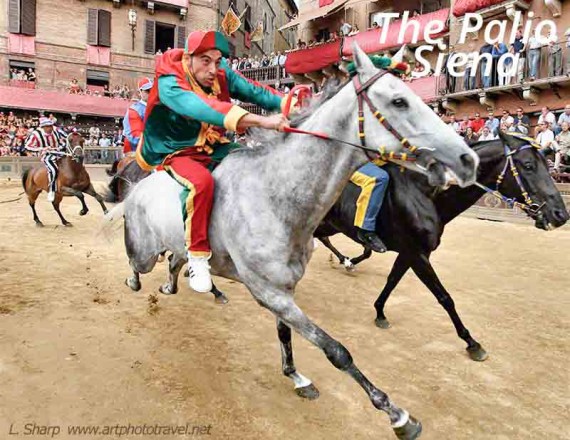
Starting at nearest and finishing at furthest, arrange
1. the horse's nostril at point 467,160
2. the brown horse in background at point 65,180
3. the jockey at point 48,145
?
the horse's nostril at point 467,160, the jockey at point 48,145, the brown horse in background at point 65,180

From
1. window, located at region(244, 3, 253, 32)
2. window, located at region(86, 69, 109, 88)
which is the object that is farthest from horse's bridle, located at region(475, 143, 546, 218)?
window, located at region(244, 3, 253, 32)

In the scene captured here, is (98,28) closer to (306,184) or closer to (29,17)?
(29,17)

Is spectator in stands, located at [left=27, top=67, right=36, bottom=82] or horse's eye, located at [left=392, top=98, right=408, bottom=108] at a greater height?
spectator in stands, located at [left=27, top=67, right=36, bottom=82]

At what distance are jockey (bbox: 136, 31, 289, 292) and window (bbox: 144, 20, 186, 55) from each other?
34379mm

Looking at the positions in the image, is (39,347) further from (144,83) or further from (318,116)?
(144,83)

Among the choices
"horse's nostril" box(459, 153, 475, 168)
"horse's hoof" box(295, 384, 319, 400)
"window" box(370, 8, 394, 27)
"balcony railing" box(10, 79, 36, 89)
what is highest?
"window" box(370, 8, 394, 27)

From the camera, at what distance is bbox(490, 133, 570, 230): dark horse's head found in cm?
480

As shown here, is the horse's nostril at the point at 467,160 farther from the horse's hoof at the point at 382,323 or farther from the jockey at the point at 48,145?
the jockey at the point at 48,145

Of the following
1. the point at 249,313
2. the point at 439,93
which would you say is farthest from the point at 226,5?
the point at 249,313

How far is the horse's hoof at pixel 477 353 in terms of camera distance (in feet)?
14.3

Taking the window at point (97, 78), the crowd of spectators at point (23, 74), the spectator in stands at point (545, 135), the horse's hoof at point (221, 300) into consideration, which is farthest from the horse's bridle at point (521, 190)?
the window at point (97, 78)

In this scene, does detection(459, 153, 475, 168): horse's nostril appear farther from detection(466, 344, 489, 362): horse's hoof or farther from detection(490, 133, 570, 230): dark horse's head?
detection(490, 133, 570, 230): dark horse's head

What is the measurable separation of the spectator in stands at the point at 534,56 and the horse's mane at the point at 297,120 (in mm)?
18153

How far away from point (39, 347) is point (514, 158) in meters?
4.81
